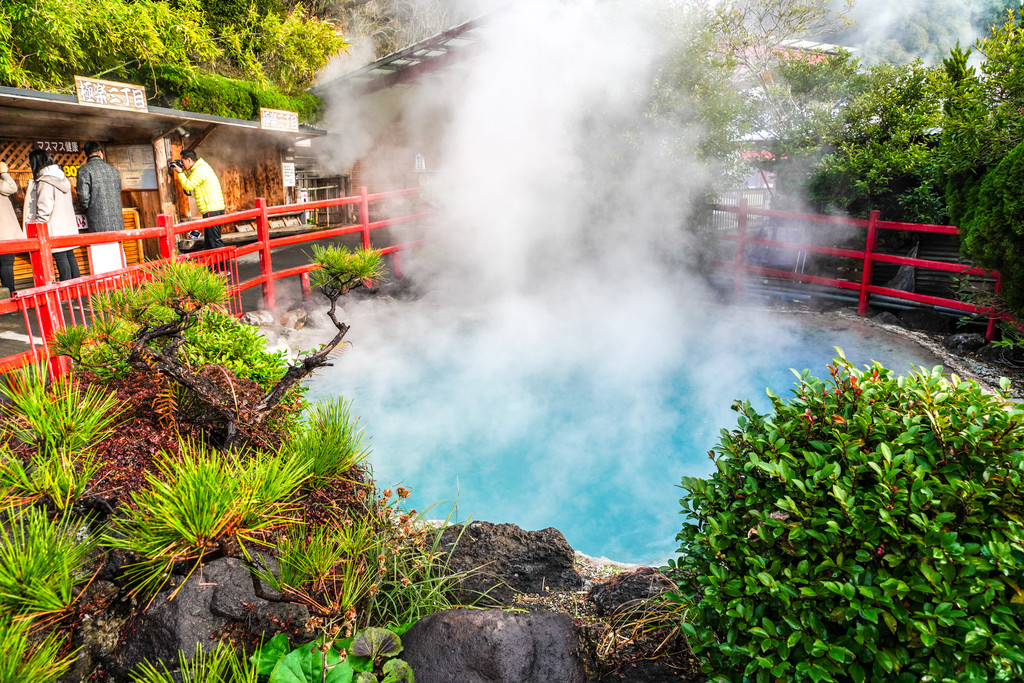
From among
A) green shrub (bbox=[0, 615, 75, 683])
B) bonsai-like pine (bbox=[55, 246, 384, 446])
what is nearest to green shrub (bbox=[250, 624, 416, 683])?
green shrub (bbox=[0, 615, 75, 683])

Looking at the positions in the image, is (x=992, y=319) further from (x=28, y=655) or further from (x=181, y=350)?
(x=28, y=655)

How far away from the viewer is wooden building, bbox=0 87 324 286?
8039 mm

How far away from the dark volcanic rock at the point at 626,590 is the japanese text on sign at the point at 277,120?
9.42 m

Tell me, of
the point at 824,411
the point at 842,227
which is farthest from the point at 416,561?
the point at 842,227

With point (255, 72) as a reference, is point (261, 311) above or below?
below

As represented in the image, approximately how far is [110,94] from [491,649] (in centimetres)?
804

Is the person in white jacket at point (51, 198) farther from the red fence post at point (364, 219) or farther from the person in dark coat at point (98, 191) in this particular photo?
the red fence post at point (364, 219)

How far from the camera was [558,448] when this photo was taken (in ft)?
17.4

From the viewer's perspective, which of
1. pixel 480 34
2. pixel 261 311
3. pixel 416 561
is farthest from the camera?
pixel 480 34

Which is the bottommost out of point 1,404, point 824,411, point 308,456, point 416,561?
point 416,561

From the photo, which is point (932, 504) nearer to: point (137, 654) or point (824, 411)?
point (824, 411)

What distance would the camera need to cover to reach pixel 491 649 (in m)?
2.13

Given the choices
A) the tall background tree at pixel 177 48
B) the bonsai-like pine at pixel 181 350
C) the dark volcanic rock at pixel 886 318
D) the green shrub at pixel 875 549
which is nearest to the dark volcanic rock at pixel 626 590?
the green shrub at pixel 875 549

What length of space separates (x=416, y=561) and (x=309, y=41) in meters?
13.1
